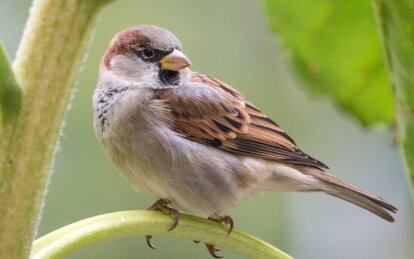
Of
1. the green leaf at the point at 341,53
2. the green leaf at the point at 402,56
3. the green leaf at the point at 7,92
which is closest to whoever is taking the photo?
the green leaf at the point at 7,92

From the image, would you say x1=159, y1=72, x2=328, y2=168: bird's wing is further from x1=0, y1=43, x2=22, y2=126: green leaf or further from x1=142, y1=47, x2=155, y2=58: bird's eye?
x1=0, y1=43, x2=22, y2=126: green leaf

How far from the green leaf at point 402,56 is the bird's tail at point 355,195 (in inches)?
27.4

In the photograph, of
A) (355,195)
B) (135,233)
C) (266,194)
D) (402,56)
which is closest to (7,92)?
(135,233)

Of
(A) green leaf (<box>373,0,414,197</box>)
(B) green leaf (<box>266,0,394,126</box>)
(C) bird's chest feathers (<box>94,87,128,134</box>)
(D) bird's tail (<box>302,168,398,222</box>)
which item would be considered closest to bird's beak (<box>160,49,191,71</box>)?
(C) bird's chest feathers (<box>94,87,128,134</box>)

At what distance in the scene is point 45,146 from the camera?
3.34 ft

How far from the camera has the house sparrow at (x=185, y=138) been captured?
196cm

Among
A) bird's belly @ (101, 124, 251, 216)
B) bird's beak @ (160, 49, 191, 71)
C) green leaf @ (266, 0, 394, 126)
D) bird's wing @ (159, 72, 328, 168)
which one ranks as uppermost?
green leaf @ (266, 0, 394, 126)

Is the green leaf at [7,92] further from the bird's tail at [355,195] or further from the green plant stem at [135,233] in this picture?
the bird's tail at [355,195]

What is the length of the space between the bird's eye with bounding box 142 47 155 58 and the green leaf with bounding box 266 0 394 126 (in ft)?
1.97

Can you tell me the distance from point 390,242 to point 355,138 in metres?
1.12

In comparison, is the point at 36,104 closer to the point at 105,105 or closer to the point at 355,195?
the point at 105,105

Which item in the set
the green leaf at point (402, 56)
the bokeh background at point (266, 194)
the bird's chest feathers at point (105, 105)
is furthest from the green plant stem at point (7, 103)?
the bokeh background at point (266, 194)

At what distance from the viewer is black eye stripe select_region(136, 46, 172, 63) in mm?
2143

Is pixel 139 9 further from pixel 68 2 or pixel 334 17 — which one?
pixel 68 2
